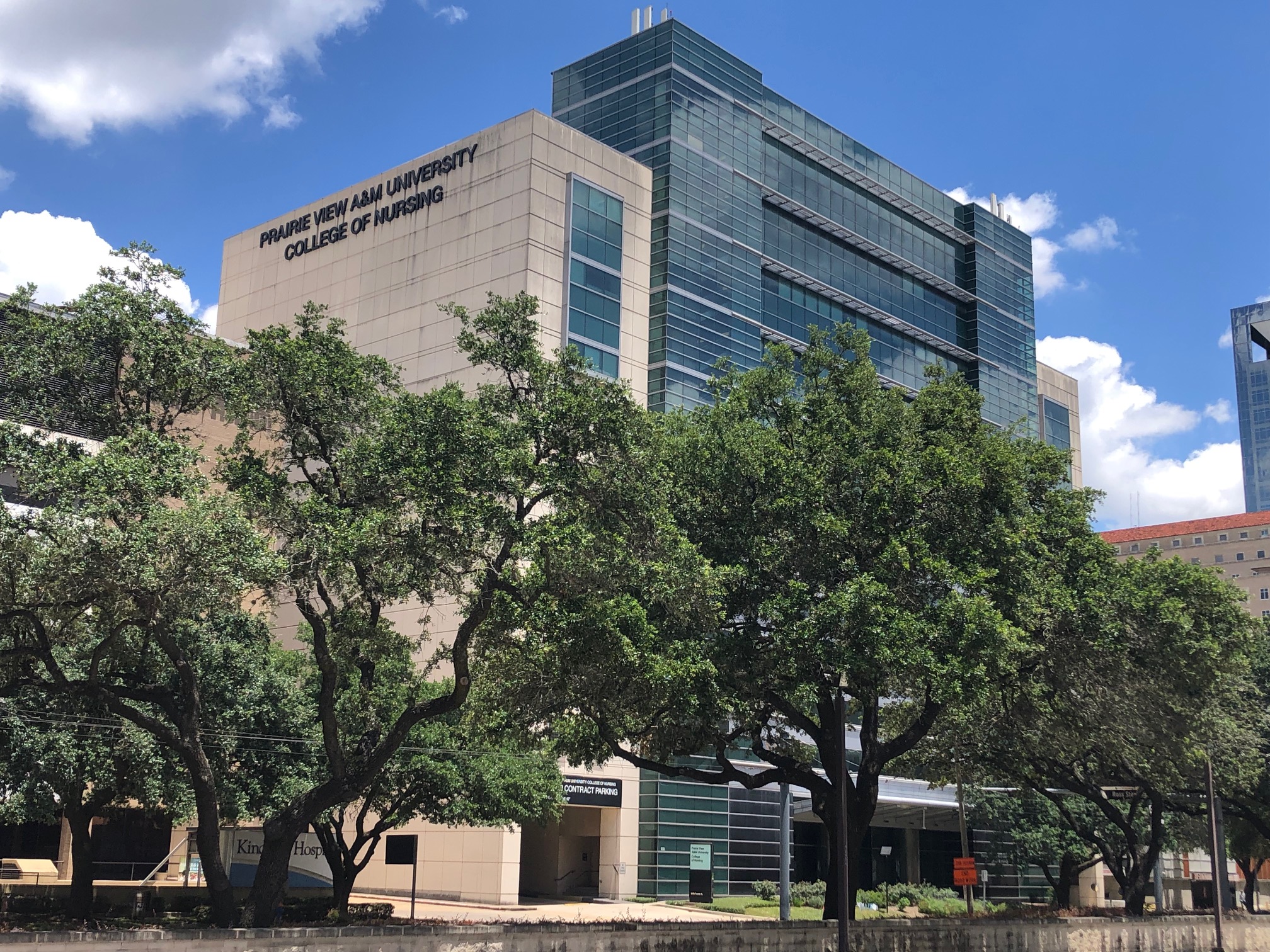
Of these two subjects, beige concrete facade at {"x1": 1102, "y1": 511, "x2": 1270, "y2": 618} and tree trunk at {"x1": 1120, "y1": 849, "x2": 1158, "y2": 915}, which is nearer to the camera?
tree trunk at {"x1": 1120, "y1": 849, "x2": 1158, "y2": 915}

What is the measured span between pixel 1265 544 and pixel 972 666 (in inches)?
6229

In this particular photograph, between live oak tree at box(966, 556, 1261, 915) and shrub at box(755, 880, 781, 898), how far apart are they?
20.6 meters

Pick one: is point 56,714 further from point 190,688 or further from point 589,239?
point 589,239

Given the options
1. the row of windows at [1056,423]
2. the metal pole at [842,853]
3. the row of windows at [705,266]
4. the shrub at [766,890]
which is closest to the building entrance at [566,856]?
the shrub at [766,890]

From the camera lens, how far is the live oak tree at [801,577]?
24203 mm

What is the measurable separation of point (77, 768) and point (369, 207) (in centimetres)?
4150

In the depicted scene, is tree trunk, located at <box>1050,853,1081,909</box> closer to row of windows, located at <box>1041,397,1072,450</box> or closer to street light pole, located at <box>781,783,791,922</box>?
street light pole, located at <box>781,783,791,922</box>

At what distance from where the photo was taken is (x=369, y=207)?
66750 millimetres

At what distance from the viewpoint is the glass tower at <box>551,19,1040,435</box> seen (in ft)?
209

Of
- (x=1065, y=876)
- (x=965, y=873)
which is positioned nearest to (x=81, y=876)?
(x=965, y=873)

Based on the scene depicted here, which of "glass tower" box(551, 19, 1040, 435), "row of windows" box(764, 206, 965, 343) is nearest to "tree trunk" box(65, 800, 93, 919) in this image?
"glass tower" box(551, 19, 1040, 435)

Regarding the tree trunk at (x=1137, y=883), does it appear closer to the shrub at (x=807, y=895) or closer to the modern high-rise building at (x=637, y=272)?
the shrub at (x=807, y=895)

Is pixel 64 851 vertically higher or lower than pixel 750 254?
lower

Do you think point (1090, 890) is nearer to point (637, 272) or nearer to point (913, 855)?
point (913, 855)
